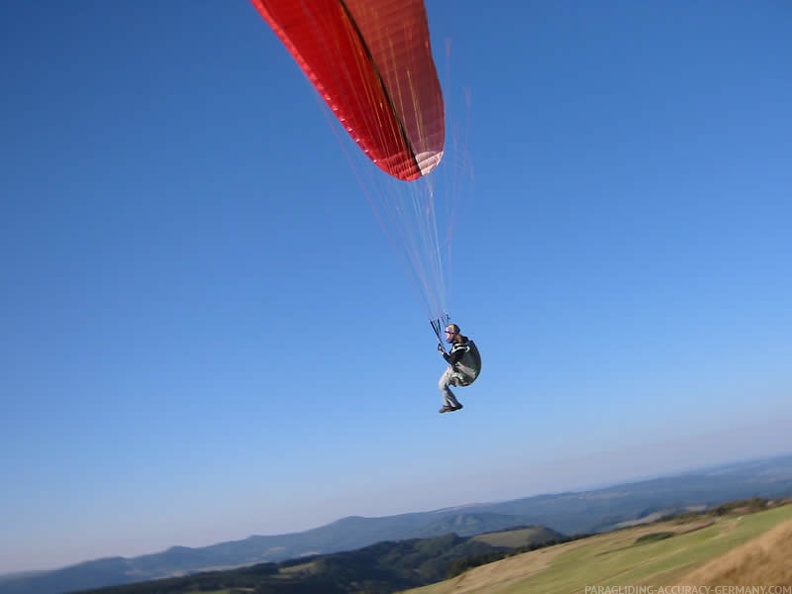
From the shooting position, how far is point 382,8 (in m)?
17.9

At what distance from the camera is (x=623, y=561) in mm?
38938

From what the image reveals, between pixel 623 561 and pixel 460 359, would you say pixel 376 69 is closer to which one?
pixel 460 359

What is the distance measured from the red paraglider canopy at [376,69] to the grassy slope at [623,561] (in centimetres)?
1513

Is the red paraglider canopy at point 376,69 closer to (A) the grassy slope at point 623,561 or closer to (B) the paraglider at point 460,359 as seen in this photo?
(B) the paraglider at point 460,359

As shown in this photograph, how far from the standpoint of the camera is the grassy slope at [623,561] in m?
24.3

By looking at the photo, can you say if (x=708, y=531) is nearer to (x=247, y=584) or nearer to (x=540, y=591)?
(x=540, y=591)

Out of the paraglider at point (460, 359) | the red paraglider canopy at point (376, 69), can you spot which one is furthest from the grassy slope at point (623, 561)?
the red paraglider canopy at point (376, 69)

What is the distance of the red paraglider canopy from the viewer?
1786 centimetres

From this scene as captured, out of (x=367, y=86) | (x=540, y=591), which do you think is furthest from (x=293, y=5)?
(x=540, y=591)

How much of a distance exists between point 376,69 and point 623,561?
115 feet

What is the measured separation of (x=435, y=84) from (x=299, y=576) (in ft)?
579

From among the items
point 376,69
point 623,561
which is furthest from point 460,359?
point 623,561

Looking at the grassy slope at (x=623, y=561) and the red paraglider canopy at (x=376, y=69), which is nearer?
the red paraglider canopy at (x=376, y=69)

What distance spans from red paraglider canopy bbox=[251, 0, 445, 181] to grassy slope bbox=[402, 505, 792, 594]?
15129 millimetres
